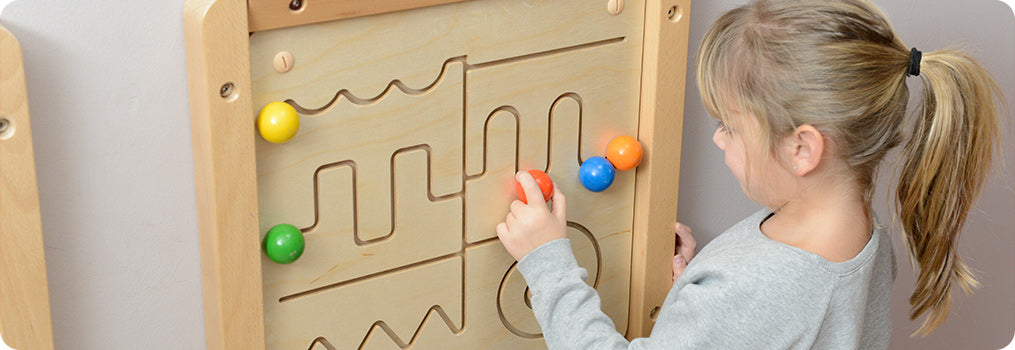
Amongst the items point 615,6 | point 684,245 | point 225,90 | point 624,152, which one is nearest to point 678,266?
point 684,245

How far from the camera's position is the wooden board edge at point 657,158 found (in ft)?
3.04

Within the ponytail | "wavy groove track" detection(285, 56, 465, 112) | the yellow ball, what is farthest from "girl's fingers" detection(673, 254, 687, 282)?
the yellow ball

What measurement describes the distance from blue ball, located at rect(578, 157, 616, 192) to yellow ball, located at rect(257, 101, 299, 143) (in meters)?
0.28

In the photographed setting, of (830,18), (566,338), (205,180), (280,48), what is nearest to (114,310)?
(205,180)

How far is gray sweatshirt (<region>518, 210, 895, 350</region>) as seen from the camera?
0.82 m

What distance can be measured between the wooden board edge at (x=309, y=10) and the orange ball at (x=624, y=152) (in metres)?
0.24

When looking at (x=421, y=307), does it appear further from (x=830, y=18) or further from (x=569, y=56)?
(x=830, y=18)

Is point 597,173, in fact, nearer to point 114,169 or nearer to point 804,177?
point 804,177

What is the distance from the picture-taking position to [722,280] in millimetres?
828

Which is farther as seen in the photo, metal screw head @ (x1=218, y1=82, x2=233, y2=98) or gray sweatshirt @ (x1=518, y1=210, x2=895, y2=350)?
gray sweatshirt @ (x1=518, y1=210, x2=895, y2=350)

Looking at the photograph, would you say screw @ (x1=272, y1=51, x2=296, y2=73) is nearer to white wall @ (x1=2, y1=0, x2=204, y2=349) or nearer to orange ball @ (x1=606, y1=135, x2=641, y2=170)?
white wall @ (x1=2, y1=0, x2=204, y2=349)

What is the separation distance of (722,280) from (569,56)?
0.72ft

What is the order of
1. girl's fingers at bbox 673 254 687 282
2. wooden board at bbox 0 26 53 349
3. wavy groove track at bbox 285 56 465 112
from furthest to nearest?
girl's fingers at bbox 673 254 687 282 → wavy groove track at bbox 285 56 465 112 → wooden board at bbox 0 26 53 349

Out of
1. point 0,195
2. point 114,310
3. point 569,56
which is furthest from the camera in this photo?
point 569,56
